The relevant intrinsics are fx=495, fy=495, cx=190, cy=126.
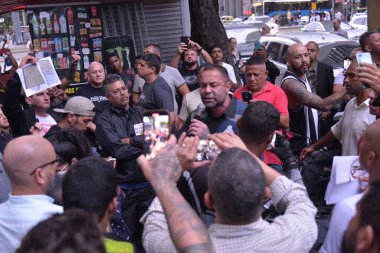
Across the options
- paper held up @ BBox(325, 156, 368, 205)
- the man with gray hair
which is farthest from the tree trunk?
the man with gray hair

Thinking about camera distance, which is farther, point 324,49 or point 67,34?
point 324,49

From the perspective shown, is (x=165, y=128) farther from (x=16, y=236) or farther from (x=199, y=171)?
(x=16, y=236)

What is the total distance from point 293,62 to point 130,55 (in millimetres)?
4489

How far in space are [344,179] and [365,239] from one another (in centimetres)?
127

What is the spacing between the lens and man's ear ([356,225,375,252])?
Answer: 1.75 metres

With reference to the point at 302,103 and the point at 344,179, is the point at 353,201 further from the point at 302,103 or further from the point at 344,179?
the point at 302,103

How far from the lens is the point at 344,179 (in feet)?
9.83

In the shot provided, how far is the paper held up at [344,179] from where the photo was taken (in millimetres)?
2961

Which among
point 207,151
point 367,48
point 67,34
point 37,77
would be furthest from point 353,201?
point 67,34

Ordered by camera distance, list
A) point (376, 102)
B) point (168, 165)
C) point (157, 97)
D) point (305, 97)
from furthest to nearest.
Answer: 1. point (157, 97)
2. point (305, 97)
3. point (376, 102)
4. point (168, 165)

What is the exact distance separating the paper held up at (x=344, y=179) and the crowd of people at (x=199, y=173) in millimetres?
80

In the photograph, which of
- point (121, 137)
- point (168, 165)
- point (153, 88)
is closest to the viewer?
point (168, 165)

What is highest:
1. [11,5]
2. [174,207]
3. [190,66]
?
[11,5]

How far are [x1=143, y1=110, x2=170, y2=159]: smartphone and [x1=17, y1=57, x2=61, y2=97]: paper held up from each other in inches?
115
